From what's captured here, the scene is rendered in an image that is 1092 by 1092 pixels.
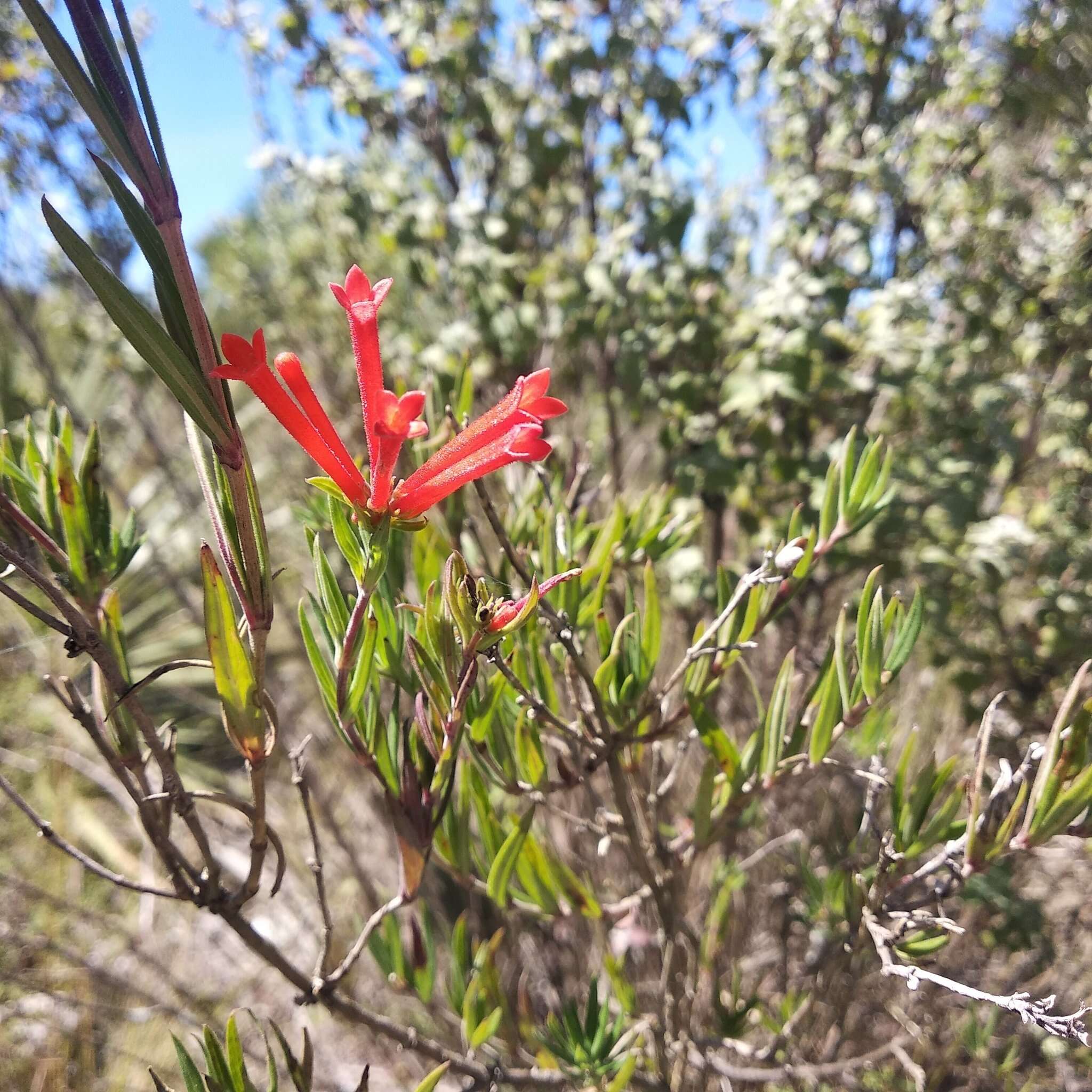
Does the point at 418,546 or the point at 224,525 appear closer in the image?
the point at 224,525

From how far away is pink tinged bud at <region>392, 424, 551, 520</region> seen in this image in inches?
16.2

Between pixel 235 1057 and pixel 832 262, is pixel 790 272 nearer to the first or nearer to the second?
pixel 832 262

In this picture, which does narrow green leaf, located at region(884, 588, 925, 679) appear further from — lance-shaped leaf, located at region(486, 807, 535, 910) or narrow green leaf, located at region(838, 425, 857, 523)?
lance-shaped leaf, located at region(486, 807, 535, 910)

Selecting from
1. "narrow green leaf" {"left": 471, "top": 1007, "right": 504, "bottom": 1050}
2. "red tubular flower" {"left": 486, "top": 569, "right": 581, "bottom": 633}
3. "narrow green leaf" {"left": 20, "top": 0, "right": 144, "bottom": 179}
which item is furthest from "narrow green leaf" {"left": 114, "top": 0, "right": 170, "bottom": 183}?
"narrow green leaf" {"left": 471, "top": 1007, "right": 504, "bottom": 1050}

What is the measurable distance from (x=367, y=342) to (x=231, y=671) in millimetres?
188

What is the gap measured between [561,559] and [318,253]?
2285mm

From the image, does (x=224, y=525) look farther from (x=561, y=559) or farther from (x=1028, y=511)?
(x=1028, y=511)

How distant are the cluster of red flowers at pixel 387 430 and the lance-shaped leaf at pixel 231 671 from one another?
0.08 meters

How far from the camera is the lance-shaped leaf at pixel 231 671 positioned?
0.40m

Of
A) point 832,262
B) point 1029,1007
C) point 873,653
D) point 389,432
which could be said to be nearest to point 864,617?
point 873,653

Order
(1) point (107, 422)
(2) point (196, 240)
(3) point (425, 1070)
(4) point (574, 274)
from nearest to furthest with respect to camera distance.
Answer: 1. (3) point (425, 1070)
2. (4) point (574, 274)
3. (1) point (107, 422)
4. (2) point (196, 240)

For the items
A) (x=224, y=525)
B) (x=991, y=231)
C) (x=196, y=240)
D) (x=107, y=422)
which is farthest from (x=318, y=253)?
(x=196, y=240)

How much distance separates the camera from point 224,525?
409 mm

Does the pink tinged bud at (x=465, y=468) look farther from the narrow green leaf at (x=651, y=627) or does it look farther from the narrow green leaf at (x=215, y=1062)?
the narrow green leaf at (x=215, y=1062)
